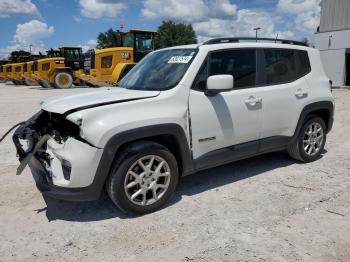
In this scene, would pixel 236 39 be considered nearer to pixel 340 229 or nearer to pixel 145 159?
pixel 145 159

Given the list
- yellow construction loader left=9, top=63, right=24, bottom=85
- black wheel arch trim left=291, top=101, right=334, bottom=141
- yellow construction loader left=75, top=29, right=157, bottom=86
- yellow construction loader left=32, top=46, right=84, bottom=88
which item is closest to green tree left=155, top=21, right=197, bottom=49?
yellow construction loader left=9, top=63, right=24, bottom=85

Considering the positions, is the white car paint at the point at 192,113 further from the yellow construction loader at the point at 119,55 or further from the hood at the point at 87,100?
the yellow construction loader at the point at 119,55

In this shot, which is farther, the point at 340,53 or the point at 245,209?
the point at 340,53

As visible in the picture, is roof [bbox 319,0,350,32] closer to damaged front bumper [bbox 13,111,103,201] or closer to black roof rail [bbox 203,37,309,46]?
black roof rail [bbox 203,37,309,46]

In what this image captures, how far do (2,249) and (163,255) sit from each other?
1491 millimetres

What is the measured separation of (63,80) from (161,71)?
60.7 feet

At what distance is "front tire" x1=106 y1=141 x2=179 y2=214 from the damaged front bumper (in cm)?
22

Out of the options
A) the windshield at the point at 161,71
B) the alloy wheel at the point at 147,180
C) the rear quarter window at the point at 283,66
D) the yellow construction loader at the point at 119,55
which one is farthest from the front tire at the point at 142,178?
the yellow construction loader at the point at 119,55

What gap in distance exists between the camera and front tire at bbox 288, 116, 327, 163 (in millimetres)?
5008

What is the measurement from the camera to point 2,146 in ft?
20.8

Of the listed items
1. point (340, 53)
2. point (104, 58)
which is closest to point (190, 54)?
point (104, 58)

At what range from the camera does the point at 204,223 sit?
3387 mm

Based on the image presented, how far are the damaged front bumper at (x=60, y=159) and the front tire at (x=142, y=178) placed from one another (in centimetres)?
22

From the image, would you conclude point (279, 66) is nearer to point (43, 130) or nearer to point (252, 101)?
point (252, 101)
